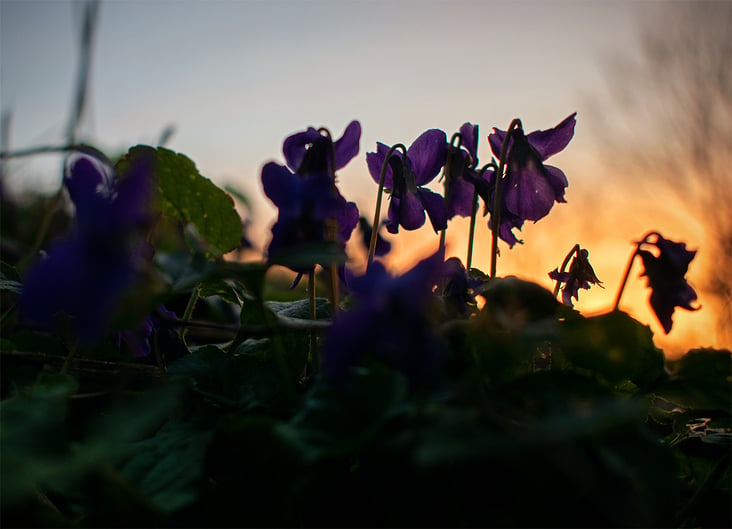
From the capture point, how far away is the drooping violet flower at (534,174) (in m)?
0.92

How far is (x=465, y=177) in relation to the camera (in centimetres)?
98

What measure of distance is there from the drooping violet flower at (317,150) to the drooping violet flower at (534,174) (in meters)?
0.22

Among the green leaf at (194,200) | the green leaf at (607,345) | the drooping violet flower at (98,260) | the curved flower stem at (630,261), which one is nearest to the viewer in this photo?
the drooping violet flower at (98,260)

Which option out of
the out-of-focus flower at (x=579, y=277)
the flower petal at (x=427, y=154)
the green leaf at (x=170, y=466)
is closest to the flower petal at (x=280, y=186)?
the green leaf at (x=170, y=466)

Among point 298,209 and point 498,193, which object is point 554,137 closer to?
point 498,193

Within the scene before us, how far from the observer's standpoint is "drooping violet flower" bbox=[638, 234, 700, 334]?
739 mm

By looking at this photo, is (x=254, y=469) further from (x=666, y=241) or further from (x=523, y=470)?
(x=666, y=241)

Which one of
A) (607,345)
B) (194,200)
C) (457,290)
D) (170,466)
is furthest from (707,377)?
(194,200)

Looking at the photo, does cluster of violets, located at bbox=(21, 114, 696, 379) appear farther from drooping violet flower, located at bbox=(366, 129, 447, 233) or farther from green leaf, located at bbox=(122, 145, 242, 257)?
green leaf, located at bbox=(122, 145, 242, 257)

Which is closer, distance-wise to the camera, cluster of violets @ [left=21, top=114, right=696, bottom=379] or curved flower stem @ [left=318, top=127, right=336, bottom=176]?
cluster of violets @ [left=21, top=114, right=696, bottom=379]

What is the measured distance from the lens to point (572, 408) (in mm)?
508

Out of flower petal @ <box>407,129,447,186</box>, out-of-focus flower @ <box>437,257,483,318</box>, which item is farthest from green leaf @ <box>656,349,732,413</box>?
flower petal @ <box>407,129,447,186</box>

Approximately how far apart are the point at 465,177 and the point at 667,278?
334 millimetres

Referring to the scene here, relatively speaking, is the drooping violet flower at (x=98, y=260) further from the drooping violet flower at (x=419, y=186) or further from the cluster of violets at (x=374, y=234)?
the drooping violet flower at (x=419, y=186)
